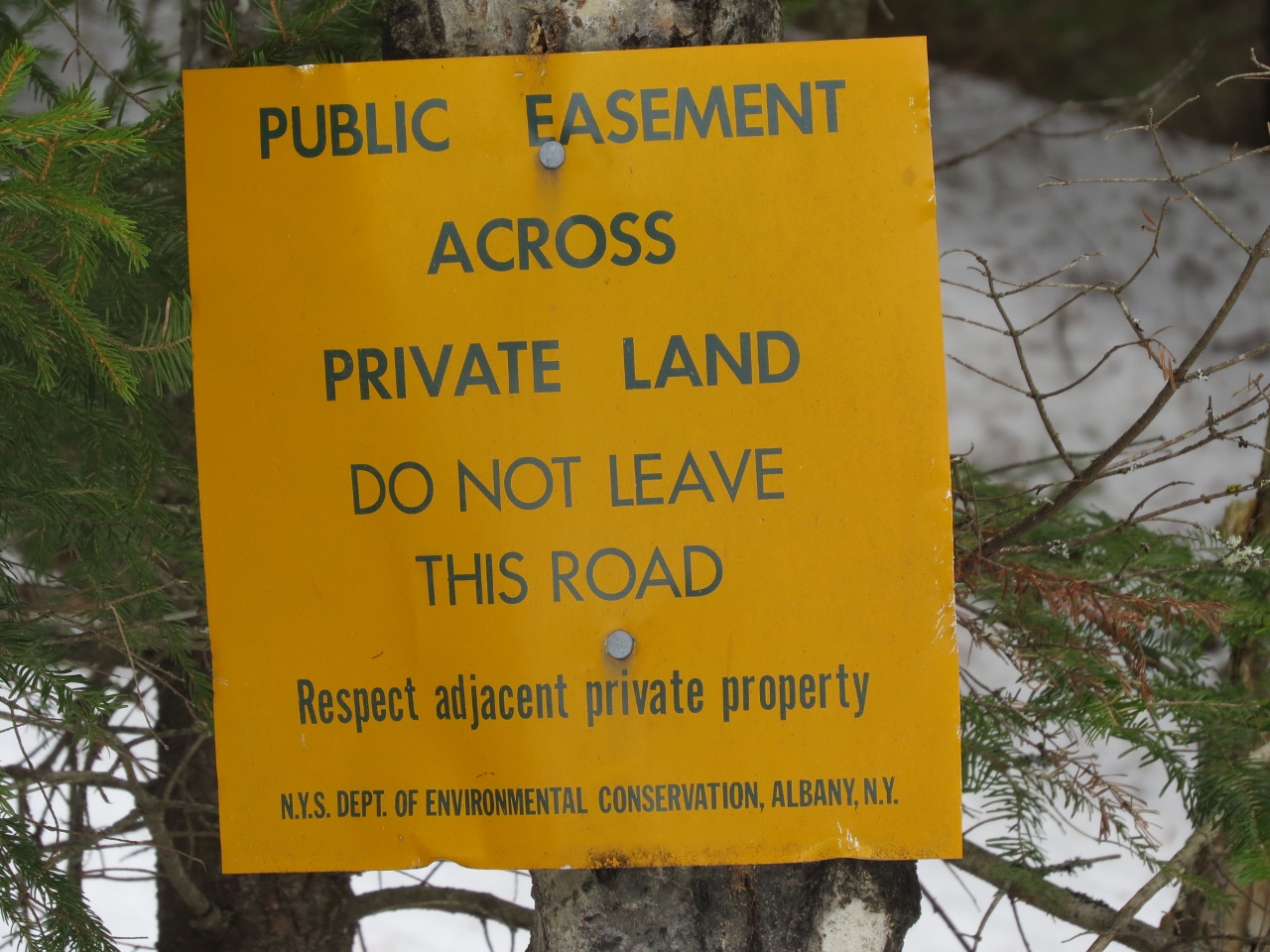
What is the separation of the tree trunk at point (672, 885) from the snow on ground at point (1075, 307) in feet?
6.09

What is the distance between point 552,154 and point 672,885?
2.62 ft

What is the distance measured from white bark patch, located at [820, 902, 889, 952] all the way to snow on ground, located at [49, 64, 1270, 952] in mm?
1898

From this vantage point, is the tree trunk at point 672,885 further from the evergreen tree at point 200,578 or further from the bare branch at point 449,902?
the bare branch at point 449,902

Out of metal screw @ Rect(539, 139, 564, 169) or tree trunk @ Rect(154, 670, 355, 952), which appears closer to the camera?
metal screw @ Rect(539, 139, 564, 169)

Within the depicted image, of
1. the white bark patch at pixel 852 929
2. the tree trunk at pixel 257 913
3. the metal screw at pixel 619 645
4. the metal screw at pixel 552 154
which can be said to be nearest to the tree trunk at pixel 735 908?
the white bark patch at pixel 852 929

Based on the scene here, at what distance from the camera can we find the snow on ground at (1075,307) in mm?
3074

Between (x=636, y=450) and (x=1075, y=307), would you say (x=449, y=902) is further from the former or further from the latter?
(x=1075, y=307)

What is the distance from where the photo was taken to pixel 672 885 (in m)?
1.18

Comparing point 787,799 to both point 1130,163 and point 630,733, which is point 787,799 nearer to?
point 630,733

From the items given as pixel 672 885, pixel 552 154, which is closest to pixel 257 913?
pixel 672 885

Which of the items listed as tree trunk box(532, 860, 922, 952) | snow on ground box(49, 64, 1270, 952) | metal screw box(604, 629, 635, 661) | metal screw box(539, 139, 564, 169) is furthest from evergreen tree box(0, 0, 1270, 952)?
snow on ground box(49, 64, 1270, 952)

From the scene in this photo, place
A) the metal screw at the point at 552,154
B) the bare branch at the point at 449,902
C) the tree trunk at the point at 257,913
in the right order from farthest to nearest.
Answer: the tree trunk at the point at 257,913 → the bare branch at the point at 449,902 → the metal screw at the point at 552,154

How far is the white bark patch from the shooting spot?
46.4 inches

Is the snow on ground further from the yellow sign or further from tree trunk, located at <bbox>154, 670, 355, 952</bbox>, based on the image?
the yellow sign
